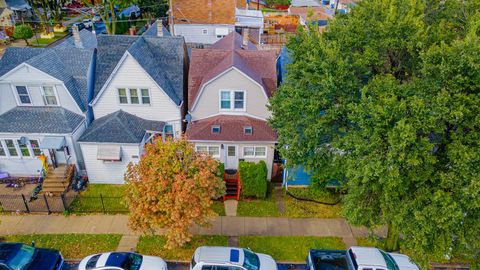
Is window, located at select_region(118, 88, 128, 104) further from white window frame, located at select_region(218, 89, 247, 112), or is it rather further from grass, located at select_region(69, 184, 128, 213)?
white window frame, located at select_region(218, 89, 247, 112)

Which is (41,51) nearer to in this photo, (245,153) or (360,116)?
(245,153)

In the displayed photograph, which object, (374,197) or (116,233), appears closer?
(374,197)

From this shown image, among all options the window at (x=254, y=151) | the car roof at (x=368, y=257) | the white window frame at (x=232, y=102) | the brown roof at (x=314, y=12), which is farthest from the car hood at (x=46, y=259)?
the brown roof at (x=314, y=12)

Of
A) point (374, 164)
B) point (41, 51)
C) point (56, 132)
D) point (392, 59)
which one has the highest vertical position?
point (392, 59)

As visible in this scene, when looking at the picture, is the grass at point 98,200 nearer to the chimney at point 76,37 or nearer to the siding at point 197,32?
the chimney at point 76,37

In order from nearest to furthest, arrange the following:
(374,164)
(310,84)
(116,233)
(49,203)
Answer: (374,164), (310,84), (116,233), (49,203)

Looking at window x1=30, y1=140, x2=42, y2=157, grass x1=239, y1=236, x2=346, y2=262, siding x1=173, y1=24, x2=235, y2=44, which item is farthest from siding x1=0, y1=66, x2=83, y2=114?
siding x1=173, y1=24, x2=235, y2=44

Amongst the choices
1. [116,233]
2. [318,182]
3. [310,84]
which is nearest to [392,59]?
[310,84]
